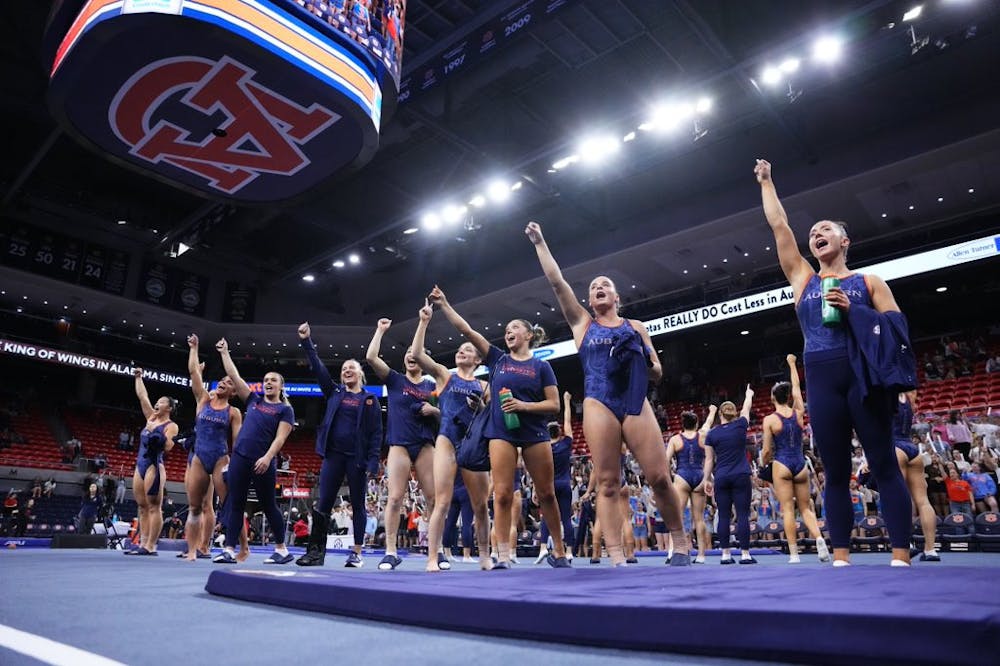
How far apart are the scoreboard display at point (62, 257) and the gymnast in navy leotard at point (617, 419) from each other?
22009 millimetres

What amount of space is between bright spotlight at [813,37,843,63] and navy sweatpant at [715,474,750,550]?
29.1 ft

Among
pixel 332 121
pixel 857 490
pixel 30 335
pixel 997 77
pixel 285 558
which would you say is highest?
pixel 997 77

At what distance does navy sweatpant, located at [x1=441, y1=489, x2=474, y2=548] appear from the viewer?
7.38 metres

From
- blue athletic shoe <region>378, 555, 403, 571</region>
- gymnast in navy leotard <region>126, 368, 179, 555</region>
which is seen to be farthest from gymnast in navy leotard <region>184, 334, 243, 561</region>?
blue athletic shoe <region>378, 555, 403, 571</region>

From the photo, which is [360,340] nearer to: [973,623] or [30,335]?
[30,335]

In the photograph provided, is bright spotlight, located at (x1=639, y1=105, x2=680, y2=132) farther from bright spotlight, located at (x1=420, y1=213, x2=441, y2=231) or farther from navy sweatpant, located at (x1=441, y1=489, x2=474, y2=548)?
navy sweatpant, located at (x1=441, y1=489, x2=474, y2=548)

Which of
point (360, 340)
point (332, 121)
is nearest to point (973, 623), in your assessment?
point (332, 121)

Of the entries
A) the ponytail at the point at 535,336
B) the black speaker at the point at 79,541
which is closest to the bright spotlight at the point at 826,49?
the ponytail at the point at 535,336

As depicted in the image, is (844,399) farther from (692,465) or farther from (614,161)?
(614,161)

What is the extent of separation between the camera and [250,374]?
2758 centimetres

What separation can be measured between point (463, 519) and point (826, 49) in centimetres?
1041

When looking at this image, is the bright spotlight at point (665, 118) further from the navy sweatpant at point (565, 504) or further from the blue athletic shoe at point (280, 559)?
the blue athletic shoe at point (280, 559)

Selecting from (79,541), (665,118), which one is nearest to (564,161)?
(665,118)

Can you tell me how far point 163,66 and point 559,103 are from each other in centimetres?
1024
